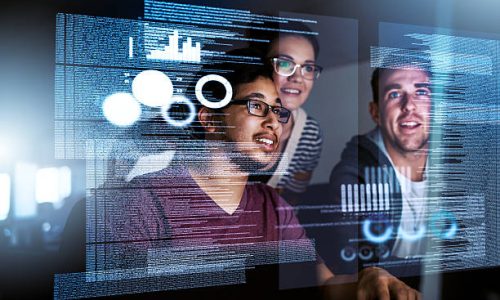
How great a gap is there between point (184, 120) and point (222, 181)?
0.21 metres

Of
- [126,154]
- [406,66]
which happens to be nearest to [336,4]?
[406,66]

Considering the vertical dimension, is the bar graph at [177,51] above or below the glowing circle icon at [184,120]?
above

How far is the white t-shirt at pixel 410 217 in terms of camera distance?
1687 millimetres

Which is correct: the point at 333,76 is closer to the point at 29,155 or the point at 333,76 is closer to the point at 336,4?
the point at 336,4

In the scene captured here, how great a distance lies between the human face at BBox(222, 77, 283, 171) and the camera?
1481 mm

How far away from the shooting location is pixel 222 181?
4.84 feet

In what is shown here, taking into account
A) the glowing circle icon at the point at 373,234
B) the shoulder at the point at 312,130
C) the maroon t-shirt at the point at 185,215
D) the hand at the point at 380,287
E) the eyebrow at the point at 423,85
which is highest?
the eyebrow at the point at 423,85

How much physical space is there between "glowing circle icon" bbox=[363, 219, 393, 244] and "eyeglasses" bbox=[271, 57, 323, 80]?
500 mm

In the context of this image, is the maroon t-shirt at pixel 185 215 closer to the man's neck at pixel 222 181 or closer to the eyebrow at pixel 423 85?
the man's neck at pixel 222 181

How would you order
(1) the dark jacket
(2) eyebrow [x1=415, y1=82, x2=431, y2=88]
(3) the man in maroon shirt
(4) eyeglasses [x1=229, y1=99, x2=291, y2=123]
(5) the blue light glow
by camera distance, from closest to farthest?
(5) the blue light glow, (3) the man in maroon shirt, (4) eyeglasses [x1=229, y1=99, x2=291, y2=123], (1) the dark jacket, (2) eyebrow [x1=415, y1=82, x2=431, y2=88]

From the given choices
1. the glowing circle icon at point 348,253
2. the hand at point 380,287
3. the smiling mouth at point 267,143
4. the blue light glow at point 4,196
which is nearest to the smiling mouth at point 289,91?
the smiling mouth at point 267,143

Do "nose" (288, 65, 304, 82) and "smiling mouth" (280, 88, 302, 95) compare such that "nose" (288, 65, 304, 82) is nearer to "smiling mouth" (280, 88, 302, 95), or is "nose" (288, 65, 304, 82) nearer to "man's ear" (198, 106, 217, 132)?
"smiling mouth" (280, 88, 302, 95)

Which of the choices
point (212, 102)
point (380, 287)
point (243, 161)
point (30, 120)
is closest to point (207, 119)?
point (212, 102)

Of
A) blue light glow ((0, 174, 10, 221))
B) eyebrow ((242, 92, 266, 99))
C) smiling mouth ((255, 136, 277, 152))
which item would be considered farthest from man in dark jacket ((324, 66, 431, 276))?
blue light glow ((0, 174, 10, 221))
